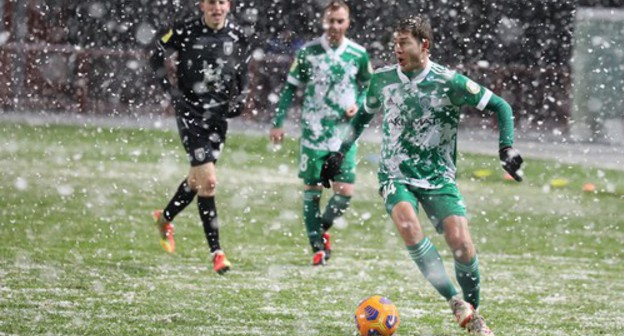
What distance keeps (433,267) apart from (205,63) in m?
2.61

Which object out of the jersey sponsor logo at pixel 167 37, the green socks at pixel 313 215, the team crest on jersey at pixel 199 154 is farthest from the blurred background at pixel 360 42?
the team crest on jersey at pixel 199 154

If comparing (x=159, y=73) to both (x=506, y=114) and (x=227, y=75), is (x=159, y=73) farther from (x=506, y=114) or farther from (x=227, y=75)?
(x=506, y=114)

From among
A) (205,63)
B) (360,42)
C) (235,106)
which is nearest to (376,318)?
(235,106)

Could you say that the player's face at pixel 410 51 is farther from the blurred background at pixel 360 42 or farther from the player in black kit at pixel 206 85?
the blurred background at pixel 360 42

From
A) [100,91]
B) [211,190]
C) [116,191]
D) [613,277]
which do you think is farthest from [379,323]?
[100,91]

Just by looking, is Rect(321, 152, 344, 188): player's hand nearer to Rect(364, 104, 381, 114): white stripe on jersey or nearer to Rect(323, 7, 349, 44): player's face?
Rect(364, 104, 381, 114): white stripe on jersey

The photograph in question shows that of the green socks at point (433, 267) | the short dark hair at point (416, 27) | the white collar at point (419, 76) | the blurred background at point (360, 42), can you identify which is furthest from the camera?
the blurred background at point (360, 42)

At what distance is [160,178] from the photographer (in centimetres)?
1441

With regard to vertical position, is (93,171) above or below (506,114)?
below

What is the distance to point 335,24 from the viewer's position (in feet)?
28.5

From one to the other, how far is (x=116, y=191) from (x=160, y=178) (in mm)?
1602

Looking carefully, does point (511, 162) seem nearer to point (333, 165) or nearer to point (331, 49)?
point (333, 165)

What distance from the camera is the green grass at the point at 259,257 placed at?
247 inches

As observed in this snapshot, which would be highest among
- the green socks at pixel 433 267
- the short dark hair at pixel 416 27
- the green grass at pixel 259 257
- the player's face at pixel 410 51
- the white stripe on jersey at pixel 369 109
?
the short dark hair at pixel 416 27
